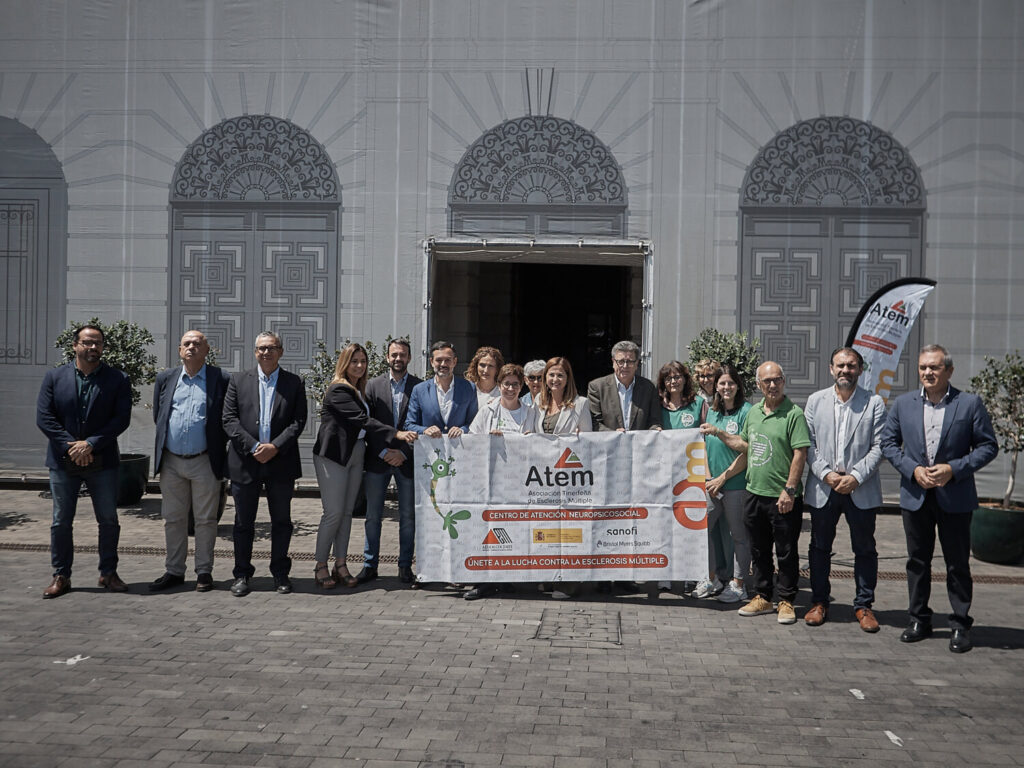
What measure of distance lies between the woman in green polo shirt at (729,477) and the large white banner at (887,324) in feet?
9.93

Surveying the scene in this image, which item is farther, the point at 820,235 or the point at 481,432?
the point at 820,235

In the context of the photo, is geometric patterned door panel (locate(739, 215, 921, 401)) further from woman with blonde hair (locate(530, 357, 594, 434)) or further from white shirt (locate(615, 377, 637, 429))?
woman with blonde hair (locate(530, 357, 594, 434))

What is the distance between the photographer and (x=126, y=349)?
1088cm

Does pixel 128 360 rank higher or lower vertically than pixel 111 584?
higher

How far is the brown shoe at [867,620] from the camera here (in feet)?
20.3

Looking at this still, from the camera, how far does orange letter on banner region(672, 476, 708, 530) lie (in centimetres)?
697

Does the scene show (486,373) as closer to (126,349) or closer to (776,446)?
(776,446)

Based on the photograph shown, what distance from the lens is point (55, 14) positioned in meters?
12.3

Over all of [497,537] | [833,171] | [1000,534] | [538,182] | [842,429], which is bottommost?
[1000,534]

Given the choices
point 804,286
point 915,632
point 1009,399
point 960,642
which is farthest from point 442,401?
point 804,286

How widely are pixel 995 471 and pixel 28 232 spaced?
12.4 meters

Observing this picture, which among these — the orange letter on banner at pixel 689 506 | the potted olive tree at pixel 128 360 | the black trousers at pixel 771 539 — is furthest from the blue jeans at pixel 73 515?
the black trousers at pixel 771 539

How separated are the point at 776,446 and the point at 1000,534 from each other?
3.42 m

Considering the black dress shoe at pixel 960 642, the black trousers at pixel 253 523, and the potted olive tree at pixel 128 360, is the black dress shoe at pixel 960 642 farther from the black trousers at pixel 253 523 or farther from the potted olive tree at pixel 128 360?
the potted olive tree at pixel 128 360
